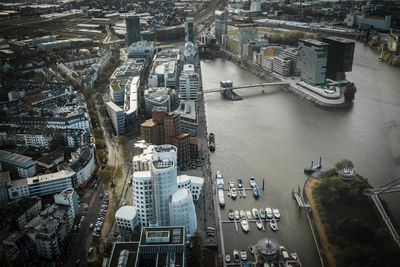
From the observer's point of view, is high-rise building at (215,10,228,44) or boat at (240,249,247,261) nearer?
boat at (240,249,247,261)

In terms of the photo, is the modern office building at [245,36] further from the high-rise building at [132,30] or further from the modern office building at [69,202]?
the modern office building at [69,202]

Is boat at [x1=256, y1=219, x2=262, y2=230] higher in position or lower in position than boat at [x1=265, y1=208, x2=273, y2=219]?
lower

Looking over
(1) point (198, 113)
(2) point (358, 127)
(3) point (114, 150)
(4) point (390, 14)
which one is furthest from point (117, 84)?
(4) point (390, 14)

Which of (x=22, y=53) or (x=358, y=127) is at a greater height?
(x=22, y=53)

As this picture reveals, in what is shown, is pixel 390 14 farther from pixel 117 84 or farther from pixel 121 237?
pixel 121 237

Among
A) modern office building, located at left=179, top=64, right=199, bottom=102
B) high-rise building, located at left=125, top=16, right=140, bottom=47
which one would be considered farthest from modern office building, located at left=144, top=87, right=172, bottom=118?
high-rise building, located at left=125, top=16, right=140, bottom=47

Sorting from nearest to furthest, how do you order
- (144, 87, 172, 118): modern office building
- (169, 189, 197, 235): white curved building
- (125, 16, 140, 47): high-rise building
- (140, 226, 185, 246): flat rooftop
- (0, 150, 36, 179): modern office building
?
(140, 226, 185, 246): flat rooftop, (169, 189, 197, 235): white curved building, (0, 150, 36, 179): modern office building, (144, 87, 172, 118): modern office building, (125, 16, 140, 47): high-rise building

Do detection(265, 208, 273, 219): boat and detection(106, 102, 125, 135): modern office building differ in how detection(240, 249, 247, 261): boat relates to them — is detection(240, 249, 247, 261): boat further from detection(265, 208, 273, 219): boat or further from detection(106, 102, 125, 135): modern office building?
detection(106, 102, 125, 135): modern office building

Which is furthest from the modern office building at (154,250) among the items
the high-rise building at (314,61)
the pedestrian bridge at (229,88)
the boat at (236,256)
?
the high-rise building at (314,61)
